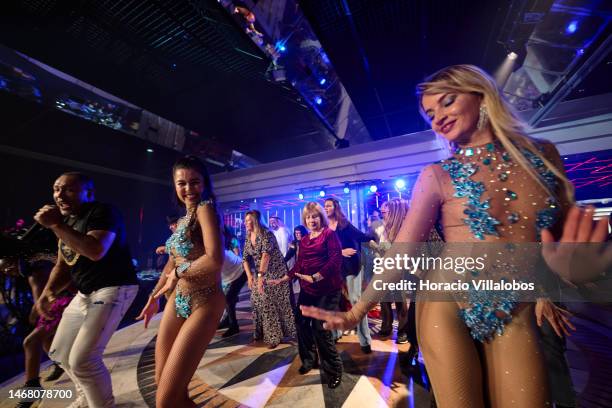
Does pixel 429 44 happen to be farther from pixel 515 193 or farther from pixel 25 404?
pixel 25 404

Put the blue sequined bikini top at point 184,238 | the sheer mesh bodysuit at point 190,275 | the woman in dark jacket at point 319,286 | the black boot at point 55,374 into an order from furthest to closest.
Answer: the black boot at point 55,374, the woman in dark jacket at point 319,286, the blue sequined bikini top at point 184,238, the sheer mesh bodysuit at point 190,275

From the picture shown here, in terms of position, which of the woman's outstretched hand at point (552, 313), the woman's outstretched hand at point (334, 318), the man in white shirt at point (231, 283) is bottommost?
the man in white shirt at point (231, 283)

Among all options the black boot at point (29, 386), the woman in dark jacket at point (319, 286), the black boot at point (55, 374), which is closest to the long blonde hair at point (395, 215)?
the woman in dark jacket at point (319, 286)

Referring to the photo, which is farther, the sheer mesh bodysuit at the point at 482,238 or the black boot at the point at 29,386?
the black boot at the point at 29,386

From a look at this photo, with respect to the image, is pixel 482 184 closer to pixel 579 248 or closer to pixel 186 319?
pixel 579 248

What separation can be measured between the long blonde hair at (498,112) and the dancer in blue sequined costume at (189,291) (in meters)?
1.60

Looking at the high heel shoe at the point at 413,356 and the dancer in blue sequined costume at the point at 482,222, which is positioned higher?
the dancer in blue sequined costume at the point at 482,222

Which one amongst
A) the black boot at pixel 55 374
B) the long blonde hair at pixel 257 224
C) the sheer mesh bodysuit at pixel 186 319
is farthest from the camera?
the long blonde hair at pixel 257 224

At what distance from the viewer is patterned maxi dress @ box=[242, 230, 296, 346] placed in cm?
399

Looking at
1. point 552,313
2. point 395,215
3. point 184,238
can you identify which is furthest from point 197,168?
point 395,215

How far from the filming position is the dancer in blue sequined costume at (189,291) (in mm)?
1494

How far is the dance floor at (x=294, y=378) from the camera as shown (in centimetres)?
248

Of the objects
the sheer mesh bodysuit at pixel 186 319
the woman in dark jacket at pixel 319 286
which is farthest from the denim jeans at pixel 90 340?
the woman in dark jacket at pixel 319 286

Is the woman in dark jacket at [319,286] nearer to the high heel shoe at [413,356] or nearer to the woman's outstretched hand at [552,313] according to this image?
the high heel shoe at [413,356]
